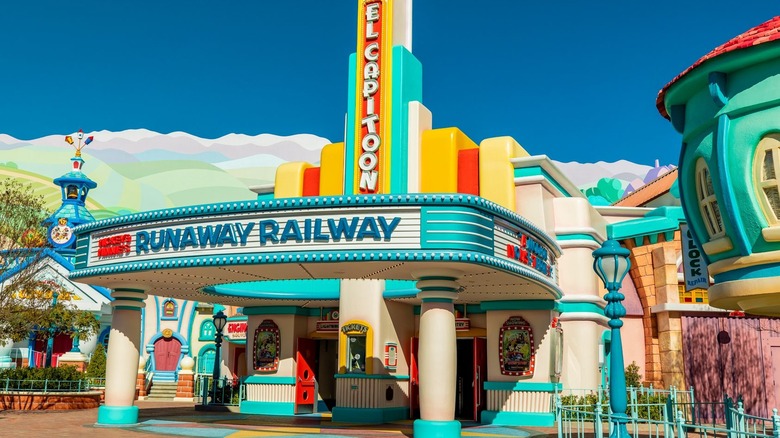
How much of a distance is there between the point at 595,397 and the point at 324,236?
10.6 metres

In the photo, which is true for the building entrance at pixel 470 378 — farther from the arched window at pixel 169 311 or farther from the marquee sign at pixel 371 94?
the arched window at pixel 169 311

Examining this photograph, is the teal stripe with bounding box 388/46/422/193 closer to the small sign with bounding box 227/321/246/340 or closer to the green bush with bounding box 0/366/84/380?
the small sign with bounding box 227/321/246/340

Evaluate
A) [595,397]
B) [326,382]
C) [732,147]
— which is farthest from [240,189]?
[732,147]

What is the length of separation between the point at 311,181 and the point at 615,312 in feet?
50.0

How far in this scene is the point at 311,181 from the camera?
26125mm

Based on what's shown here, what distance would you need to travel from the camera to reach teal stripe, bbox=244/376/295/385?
24.7 m

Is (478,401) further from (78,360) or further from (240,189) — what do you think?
(240,189)

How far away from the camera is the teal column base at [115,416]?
19.3m

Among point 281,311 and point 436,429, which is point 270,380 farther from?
point 436,429

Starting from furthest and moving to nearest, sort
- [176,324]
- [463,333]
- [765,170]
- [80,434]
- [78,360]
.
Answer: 1. [176,324]
2. [78,360]
3. [463,333]
4. [80,434]
5. [765,170]

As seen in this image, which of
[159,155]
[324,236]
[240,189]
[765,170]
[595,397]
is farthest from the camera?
[159,155]

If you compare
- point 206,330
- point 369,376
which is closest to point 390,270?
point 369,376

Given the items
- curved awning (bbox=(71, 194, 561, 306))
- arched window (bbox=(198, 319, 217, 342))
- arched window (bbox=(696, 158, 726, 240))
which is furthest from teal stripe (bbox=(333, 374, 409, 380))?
arched window (bbox=(198, 319, 217, 342))

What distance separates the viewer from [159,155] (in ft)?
389
